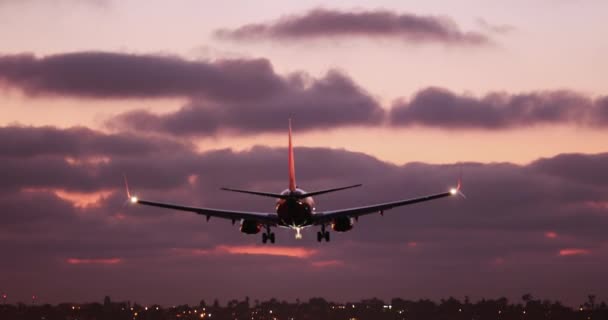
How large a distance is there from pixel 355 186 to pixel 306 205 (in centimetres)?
1973

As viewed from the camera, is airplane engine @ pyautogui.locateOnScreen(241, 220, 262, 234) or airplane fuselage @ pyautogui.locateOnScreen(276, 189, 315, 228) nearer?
airplane fuselage @ pyautogui.locateOnScreen(276, 189, 315, 228)

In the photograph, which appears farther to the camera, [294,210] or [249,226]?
[249,226]

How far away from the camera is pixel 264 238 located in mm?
178375

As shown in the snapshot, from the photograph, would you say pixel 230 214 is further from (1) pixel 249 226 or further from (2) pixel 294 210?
(2) pixel 294 210

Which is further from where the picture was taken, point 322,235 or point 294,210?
point 322,235

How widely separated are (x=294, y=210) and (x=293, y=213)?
48 centimetres

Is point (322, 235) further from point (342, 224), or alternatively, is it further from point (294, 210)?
point (294, 210)

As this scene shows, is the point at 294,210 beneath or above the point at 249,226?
beneath

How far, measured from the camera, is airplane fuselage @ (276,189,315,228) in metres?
155

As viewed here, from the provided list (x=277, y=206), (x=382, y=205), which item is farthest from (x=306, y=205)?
(x=382, y=205)

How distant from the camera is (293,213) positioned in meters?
155

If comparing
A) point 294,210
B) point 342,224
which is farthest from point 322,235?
point 294,210

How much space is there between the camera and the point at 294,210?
509ft

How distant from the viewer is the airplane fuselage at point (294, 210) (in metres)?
155
